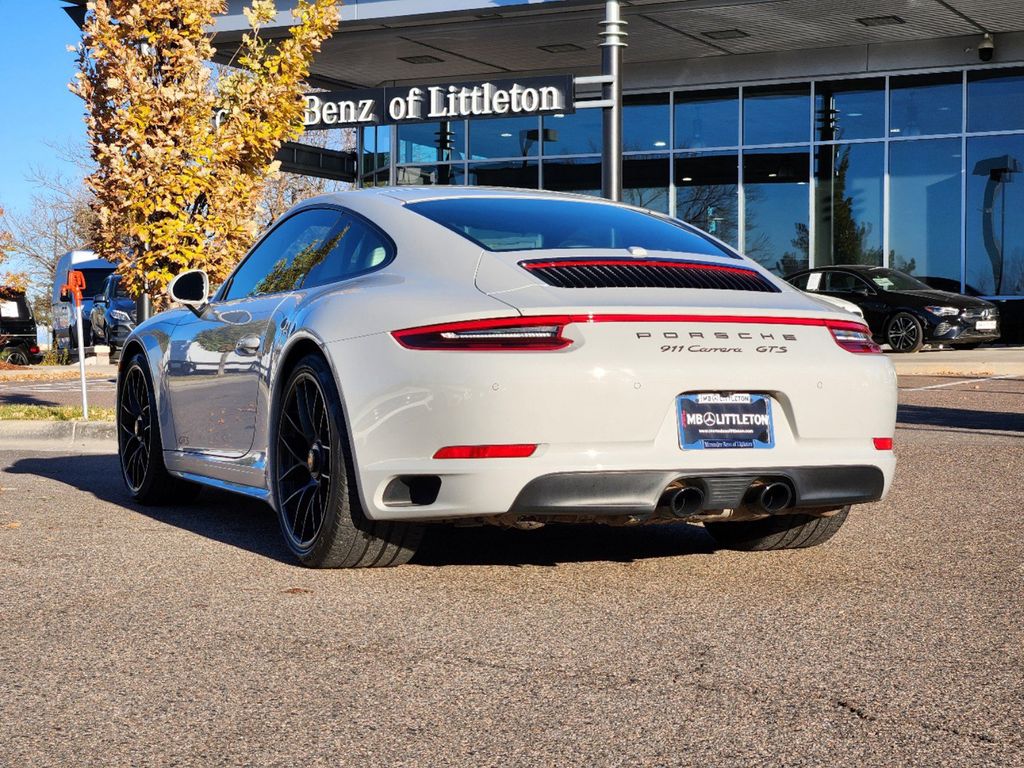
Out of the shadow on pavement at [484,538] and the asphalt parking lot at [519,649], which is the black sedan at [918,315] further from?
the shadow on pavement at [484,538]

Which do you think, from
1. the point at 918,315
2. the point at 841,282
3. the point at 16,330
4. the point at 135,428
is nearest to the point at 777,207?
the point at 841,282

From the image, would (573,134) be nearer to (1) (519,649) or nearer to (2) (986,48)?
(2) (986,48)

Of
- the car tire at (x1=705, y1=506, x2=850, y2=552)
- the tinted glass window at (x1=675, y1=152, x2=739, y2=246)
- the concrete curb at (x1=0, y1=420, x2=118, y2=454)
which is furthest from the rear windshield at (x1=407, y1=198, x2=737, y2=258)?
the tinted glass window at (x1=675, y1=152, x2=739, y2=246)

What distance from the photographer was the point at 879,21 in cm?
2506

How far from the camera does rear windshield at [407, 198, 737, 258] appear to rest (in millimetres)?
5488

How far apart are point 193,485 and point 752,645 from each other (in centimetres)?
404

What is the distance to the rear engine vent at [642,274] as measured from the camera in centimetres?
507

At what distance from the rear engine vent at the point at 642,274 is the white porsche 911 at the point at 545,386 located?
11mm

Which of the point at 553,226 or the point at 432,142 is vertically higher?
the point at 432,142

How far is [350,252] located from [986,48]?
73.9 ft

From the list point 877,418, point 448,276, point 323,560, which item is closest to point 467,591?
point 323,560

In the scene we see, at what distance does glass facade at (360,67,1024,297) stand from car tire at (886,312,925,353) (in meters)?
4.86

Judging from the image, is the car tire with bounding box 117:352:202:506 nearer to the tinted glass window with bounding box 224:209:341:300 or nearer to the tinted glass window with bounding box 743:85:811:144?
the tinted glass window with bounding box 224:209:341:300

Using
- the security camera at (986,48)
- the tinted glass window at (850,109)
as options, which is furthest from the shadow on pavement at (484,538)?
the tinted glass window at (850,109)
